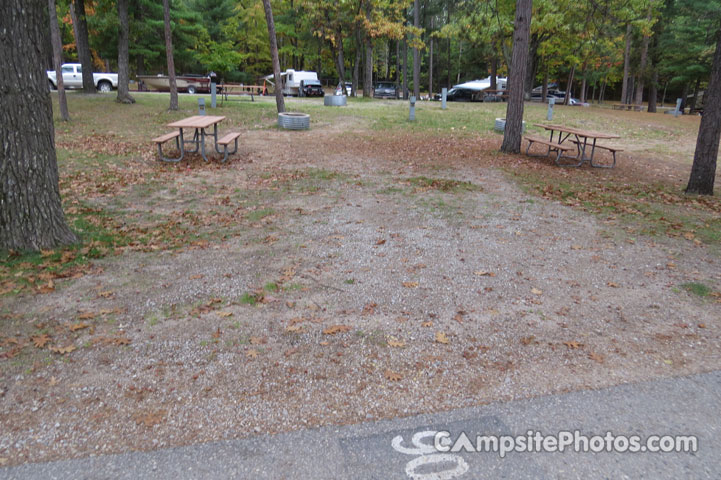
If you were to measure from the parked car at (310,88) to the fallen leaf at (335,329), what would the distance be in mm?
29753

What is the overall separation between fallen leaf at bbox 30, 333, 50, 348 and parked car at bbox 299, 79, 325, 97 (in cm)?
2979

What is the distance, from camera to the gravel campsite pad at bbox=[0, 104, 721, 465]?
9.61 feet

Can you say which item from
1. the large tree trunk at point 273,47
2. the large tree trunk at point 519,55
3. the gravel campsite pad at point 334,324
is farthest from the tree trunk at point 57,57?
the large tree trunk at point 519,55

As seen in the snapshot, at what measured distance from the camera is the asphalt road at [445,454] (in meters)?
2.42

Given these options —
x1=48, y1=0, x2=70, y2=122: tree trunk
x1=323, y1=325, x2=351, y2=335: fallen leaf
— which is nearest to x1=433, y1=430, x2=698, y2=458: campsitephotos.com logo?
x1=323, y1=325, x2=351, y2=335: fallen leaf

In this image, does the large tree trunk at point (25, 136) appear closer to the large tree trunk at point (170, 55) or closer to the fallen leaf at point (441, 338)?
the fallen leaf at point (441, 338)

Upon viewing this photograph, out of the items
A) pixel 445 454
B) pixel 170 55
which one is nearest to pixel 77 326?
pixel 445 454

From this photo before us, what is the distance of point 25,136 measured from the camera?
4828 mm

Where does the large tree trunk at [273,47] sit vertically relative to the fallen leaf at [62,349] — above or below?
above

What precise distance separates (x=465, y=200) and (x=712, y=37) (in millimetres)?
29660

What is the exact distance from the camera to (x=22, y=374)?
10.5 ft

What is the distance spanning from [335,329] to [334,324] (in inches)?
3.6

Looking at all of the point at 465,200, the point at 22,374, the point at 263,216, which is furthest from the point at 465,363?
the point at 465,200

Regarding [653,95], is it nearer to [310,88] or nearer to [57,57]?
[310,88]
